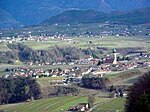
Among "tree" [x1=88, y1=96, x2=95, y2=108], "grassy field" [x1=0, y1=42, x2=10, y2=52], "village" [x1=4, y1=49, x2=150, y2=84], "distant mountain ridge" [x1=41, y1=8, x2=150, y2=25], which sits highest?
"distant mountain ridge" [x1=41, y1=8, x2=150, y2=25]

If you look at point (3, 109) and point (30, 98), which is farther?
point (30, 98)

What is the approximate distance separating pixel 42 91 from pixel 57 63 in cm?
2946

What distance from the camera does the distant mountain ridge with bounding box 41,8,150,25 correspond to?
155 metres

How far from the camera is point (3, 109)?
52375 mm

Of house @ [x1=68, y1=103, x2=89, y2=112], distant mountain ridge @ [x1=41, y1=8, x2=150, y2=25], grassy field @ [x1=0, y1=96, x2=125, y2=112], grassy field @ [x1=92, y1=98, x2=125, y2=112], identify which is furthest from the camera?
distant mountain ridge @ [x1=41, y1=8, x2=150, y2=25]

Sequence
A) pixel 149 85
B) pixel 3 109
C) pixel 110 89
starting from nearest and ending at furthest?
pixel 149 85 < pixel 3 109 < pixel 110 89

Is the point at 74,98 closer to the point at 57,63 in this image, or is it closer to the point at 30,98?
the point at 30,98

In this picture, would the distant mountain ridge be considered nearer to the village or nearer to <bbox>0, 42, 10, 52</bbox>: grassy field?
<bbox>0, 42, 10, 52</bbox>: grassy field

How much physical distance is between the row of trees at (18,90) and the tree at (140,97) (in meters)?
26.3

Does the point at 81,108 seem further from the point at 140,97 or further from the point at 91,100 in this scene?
the point at 140,97

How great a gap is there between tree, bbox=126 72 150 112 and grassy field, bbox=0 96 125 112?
11.6 m

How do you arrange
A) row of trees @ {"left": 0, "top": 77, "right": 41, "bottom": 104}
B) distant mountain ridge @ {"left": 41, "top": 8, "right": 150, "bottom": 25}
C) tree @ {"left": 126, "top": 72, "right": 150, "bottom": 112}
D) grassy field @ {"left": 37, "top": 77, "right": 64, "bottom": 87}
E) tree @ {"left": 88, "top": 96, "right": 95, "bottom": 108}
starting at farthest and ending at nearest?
1. distant mountain ridge @ {"left": 41, "top": 8, "right": 150, "bottom": 25}
2. grassy field @ {"left": 37, "top": 77, "right": 64, "bottom": 87}
3. row of trees @ {"left": 0, "top": 77, "right": 41, "bottom": 104}
4. tree @ {"left": 88, "top": 96, "right": 95, "bottom": 108}
5. tree @ {"left": 126, "top": 72, "right": 150, "bottom": 112}

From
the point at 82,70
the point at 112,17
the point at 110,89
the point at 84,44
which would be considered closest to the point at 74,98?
the point at 110,89

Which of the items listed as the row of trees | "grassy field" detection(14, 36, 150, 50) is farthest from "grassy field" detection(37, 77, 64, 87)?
"grassy field" detection(14, 36, 150, 50)
